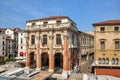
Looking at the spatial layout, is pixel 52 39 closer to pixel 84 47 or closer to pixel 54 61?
pixel 54 61

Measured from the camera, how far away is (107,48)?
3375 centimetres

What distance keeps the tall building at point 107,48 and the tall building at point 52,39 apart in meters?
5.82

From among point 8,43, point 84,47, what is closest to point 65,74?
point 84,47

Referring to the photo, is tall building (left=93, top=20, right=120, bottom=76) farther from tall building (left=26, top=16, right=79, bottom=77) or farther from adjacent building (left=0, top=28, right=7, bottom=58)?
adjacent building (left=0, top=28, right=7, bottom=58)

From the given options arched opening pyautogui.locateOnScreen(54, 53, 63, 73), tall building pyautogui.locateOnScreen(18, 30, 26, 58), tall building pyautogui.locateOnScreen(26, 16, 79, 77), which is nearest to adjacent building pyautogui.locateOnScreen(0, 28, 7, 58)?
tall building pyautogui.locateOnScreen(18, 30, 26, 58)

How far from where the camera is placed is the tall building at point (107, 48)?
33094 mm

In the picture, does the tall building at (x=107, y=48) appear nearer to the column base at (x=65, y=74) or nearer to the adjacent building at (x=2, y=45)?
the column base at (x=65, y=74)

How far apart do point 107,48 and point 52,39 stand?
39.3 feet

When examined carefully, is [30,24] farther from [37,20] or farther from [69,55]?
[69,55]

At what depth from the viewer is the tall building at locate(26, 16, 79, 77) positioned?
1296 inches

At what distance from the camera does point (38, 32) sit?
3575cm

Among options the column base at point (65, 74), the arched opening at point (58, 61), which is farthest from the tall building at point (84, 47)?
the column base at point (65, 74)

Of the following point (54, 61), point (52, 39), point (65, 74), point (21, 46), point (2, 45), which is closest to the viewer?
point (65, 74)

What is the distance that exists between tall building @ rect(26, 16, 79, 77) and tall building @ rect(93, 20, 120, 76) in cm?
582
